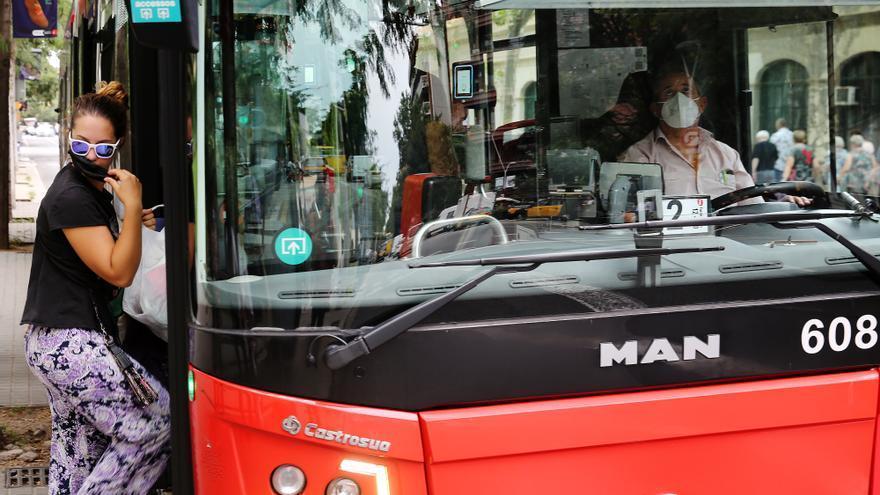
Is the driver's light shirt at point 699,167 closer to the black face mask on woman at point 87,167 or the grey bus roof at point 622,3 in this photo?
the grey bus roof at point 622,3

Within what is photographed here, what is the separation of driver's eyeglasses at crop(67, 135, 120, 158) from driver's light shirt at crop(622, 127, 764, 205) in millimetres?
1738

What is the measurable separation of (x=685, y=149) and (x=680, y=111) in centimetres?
17

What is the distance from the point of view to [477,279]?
2.53 meters

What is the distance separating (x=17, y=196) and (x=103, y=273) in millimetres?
24953

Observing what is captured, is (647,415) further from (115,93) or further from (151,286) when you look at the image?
(115,93)

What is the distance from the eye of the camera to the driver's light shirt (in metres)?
2.91

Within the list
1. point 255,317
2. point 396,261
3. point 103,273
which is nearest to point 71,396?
point 103,273

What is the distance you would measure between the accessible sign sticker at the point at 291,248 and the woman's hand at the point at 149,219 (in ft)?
3.09

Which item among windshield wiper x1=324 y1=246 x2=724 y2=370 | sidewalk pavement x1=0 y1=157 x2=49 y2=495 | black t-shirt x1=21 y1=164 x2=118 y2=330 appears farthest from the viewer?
sidewalk pavement x1=0 y1=157 x2=49 y2=495

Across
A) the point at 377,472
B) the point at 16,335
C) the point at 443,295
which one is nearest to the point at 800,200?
the point at 443,295

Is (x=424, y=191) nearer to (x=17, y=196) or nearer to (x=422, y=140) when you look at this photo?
(x=422, y=140)

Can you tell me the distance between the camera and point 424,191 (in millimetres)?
2770

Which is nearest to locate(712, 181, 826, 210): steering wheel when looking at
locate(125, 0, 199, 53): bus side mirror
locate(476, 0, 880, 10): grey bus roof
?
locate(476, 0, 880, 10): grey bus roof

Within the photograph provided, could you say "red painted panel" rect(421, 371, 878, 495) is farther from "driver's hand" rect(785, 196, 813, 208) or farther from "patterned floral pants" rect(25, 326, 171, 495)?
"patterned floral pants" rect(25, 326, 171, 495)
